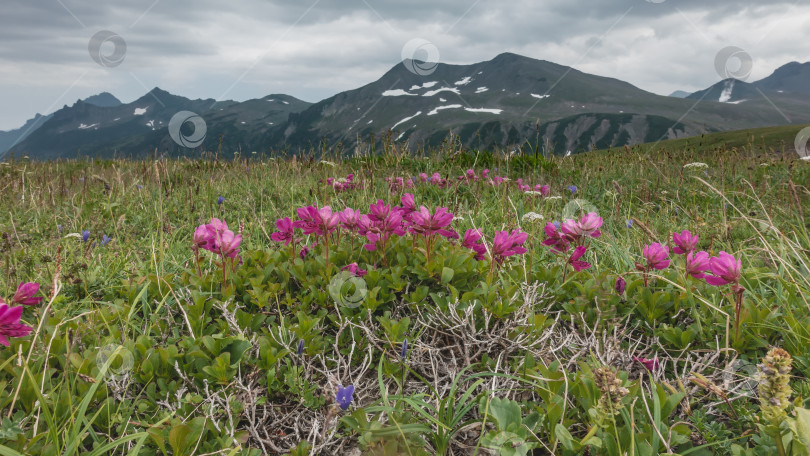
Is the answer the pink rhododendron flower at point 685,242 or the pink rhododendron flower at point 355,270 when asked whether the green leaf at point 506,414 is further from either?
the pink rhododendron flower at point 685,242

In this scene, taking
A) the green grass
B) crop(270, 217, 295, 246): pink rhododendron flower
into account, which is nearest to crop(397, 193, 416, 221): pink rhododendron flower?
the green grass

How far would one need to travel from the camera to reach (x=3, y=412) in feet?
6.31

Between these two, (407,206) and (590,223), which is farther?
(407,206)

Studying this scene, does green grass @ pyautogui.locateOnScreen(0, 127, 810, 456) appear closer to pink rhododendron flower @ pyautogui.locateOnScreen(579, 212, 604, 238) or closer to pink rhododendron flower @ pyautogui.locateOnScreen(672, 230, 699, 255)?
pink rhododendron flower @ pyautogui.locateOnScreen(672, 230, 699, 255)

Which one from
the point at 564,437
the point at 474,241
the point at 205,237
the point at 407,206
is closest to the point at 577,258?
the point at 474,241

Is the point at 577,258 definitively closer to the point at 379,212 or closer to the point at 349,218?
the point at 379,212

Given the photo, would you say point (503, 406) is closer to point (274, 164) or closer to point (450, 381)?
point (450, 381)

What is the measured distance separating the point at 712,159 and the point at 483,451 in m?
9.97

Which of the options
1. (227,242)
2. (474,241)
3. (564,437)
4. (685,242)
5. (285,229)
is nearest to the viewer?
(564,437)

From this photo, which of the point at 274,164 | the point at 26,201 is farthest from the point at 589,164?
the point at 26,201

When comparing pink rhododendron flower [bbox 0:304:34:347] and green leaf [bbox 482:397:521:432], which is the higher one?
pink rhododendron flower [bbox 0:304:34:347]

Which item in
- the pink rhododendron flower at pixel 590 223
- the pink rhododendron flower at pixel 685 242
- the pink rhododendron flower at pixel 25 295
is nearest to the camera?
the pink rhododendron flower at pixel 25 295

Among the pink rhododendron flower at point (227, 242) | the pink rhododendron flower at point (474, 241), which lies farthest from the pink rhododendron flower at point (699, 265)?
the pink rhododendron flower at point (227, 242)

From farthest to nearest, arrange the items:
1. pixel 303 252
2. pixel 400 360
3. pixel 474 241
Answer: pixel 303 252, pixel 474 241, pixel 400 360
